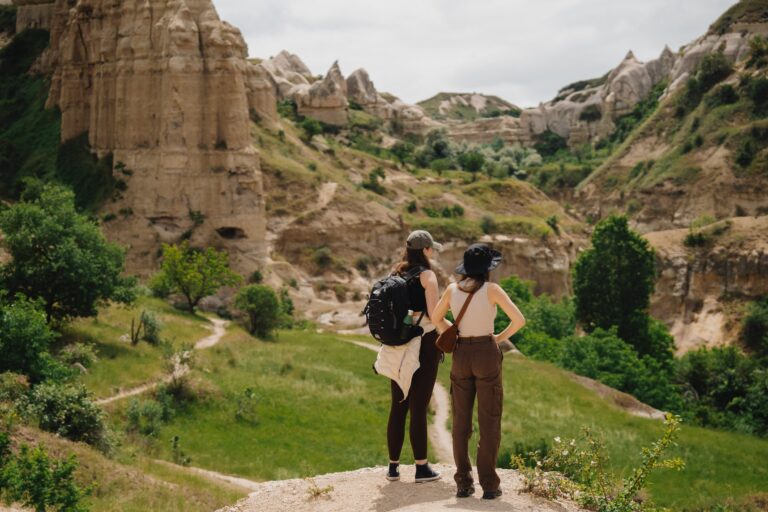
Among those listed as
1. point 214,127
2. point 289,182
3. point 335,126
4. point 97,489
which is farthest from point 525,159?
point 97,489

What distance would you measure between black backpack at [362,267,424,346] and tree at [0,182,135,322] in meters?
18.5

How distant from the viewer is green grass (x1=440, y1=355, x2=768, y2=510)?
19547mm

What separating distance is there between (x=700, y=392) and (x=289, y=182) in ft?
111

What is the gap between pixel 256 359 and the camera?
30.6 meters

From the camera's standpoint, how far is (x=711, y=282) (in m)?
56.6

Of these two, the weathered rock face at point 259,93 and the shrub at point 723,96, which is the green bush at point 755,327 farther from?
the weathered rock face at point 259,93

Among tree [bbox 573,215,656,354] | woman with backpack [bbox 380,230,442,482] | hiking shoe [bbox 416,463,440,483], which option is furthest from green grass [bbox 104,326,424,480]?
tree [bbox 573,215,656,354]

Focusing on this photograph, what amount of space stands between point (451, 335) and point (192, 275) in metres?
33.5

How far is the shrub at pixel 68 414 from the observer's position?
49.3 ft

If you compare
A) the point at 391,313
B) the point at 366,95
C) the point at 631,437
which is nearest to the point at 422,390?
the point at 391,313

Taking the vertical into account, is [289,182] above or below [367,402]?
above

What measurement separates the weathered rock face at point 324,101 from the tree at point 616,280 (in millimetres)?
45152

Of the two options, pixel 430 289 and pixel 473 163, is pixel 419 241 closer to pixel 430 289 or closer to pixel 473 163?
pixel 430 289

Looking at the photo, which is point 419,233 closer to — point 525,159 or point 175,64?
point 175,64
